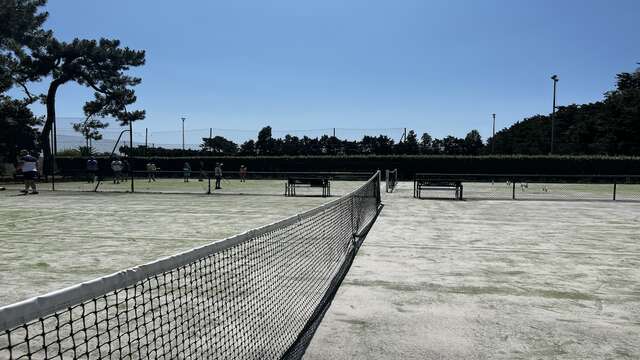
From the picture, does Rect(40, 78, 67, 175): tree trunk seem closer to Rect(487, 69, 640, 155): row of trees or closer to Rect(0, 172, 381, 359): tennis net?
Rect(0, 172, 381, 359): tennis net

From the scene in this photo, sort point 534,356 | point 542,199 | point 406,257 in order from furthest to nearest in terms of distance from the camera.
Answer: point 542,199 < point 406,257 < point 534,356

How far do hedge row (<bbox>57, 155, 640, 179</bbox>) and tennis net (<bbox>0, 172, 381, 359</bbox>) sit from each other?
3341cm

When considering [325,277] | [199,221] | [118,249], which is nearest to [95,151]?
[199,221]

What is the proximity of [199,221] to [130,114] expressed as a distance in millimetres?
29852

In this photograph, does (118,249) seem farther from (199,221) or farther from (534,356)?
(534,356)

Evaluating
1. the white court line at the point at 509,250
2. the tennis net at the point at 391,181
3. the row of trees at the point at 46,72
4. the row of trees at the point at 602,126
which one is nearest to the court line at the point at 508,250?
the white court line at the point at 509,250

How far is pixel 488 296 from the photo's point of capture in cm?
585

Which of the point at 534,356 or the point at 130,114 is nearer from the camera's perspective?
the point at 534,356

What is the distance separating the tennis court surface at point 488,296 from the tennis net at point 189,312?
1.14ft

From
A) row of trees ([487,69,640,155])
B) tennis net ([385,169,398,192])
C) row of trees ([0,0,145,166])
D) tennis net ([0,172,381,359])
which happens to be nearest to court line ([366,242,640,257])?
tennis net ([0,172,381,359])

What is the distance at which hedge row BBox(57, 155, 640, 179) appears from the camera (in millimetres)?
38250

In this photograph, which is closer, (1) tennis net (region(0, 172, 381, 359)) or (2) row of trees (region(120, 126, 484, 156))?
(1) tennis net (region(0, 172, 381, 359))

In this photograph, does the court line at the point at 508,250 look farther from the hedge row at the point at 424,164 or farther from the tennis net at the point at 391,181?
the hedge row at the point at 424,164

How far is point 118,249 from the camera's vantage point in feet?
28.1
